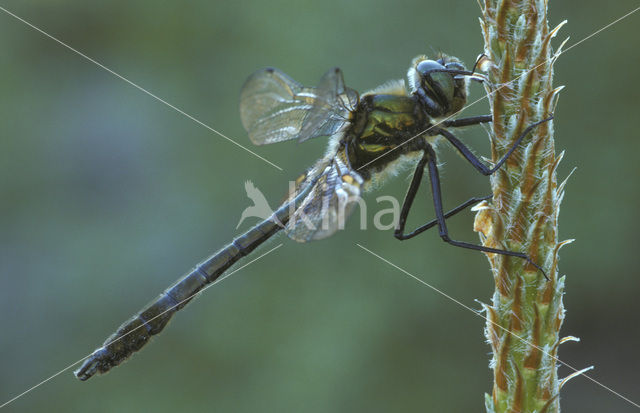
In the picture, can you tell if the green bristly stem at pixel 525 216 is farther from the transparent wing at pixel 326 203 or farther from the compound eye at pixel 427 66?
the compound eye at pixel 427 66

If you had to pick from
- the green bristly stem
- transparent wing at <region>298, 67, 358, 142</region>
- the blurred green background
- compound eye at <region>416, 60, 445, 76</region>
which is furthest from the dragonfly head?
the blurred green background

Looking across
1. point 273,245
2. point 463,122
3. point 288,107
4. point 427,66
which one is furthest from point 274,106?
point 273,245

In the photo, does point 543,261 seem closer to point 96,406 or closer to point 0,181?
point 96,406

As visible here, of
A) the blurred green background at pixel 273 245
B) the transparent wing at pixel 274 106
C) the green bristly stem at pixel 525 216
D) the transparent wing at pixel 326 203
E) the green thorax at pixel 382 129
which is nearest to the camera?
the green bristly stem at pixel 525 216

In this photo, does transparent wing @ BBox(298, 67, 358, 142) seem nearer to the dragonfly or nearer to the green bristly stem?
the dragonfly

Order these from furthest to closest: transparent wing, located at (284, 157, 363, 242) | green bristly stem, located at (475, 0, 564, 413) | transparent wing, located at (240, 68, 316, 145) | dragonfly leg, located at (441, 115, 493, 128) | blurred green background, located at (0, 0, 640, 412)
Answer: blurred green background, located at (0, 0, 640, 412), transparent wing, located at (240, 68, 316, 145), dragonfly leg, located at (441, 115, 493, 128), transparent wing, located at (284, 157, 363, 242), green bristly stem, located at (475, 0, 564, 413)

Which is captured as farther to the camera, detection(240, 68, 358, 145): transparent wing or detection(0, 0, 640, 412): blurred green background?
detection(0, 0, 640, 412): blurred green background

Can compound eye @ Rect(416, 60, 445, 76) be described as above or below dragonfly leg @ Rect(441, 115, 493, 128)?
above

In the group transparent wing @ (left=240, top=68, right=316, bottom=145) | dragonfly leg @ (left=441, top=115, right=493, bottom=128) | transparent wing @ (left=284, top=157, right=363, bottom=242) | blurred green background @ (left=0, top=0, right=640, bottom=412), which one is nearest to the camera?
transparent wing @ (left=284, top=157, right=363, bottom=242)

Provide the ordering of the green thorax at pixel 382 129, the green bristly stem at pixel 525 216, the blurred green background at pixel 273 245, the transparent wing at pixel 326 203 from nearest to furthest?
the green bristly stem at pixel 525 216 < the transparent wing at pixel 326 203 < the green thorax at pixel 382 129 < the blurred green background at pixel 273 245

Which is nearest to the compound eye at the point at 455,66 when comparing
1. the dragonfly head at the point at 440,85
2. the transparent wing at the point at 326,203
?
the dragonfly head at the point at 440,85
